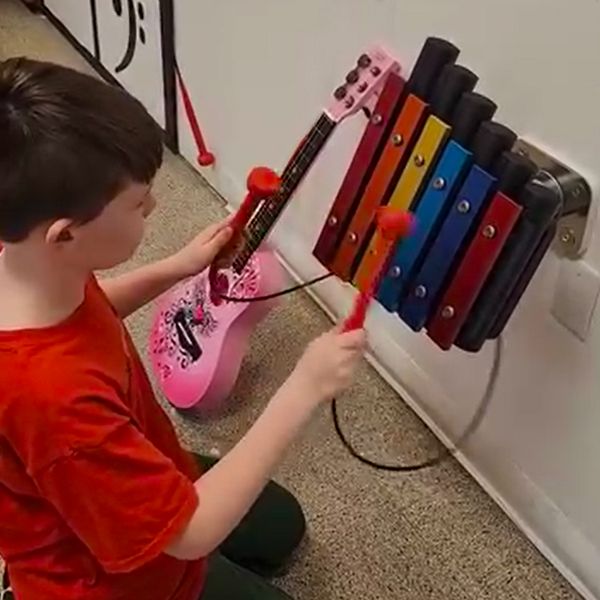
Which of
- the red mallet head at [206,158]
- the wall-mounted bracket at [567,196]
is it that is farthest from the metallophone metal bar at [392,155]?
the red mallet head at [206,158]

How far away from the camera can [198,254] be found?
3.26ft

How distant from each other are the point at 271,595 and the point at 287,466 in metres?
0.29

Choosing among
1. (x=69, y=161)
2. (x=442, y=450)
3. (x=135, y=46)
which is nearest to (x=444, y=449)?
(x=442, y=450)

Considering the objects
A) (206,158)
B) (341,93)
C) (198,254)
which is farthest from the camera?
(206,158)

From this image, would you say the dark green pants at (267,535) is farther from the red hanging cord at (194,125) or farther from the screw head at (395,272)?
the red hanging cord at (194,125)

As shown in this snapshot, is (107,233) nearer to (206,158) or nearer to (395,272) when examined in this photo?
(395,272)

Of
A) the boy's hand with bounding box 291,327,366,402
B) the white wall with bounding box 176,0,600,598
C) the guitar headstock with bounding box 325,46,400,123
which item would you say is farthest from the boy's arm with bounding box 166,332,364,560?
the guitar headstock with bounding box 325,46,400,123

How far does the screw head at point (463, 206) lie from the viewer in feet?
3.33

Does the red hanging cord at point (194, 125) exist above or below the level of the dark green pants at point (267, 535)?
above

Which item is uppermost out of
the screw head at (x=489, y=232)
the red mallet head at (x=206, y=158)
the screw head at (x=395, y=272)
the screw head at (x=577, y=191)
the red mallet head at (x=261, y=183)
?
the screw head at (x=577, y=191)

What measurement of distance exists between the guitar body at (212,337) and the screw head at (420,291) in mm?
302

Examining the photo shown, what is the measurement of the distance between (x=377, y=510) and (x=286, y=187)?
397mm

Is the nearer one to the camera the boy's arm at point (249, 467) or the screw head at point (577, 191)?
the boy's arm at point (249, 467)

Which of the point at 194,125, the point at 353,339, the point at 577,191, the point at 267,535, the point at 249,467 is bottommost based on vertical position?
the point at 267,535
